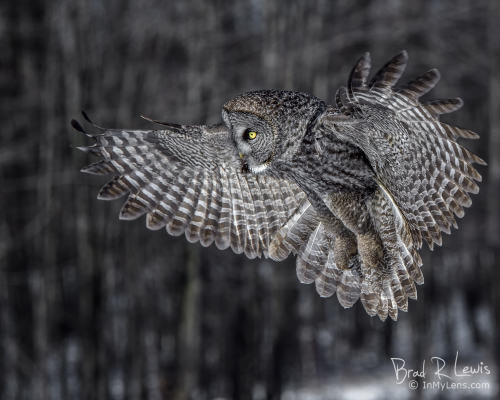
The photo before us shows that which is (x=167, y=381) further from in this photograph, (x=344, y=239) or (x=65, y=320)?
(x=344, y=239)

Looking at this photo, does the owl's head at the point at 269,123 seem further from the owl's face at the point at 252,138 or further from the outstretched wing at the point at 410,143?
the outstretched wing at the point at 410,143

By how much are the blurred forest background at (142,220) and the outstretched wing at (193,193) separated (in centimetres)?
333

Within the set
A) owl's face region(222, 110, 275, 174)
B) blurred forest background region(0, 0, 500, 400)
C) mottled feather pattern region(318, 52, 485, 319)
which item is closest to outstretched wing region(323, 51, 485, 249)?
mottled feather pattern region(318, 52, 485, 319)

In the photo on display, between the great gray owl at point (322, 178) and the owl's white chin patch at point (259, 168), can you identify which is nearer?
the great gray owl at point (322, 178)

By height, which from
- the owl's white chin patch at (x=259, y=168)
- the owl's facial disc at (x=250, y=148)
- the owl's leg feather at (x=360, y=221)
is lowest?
the owl's leg feather at (x=360, y=221)

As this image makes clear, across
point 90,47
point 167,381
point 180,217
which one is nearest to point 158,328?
point 167,381

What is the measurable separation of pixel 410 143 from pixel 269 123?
0.84 m

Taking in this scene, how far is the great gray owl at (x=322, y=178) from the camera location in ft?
13.3

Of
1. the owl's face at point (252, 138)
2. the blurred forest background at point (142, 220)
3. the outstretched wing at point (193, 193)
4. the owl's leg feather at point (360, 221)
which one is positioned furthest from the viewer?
the blurred forest background at point (142, 220)

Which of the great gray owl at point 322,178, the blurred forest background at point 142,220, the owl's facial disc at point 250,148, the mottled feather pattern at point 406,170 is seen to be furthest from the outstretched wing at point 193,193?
the blurred forest background at point 142,220

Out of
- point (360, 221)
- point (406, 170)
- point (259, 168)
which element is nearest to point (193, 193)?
point (259, 168)

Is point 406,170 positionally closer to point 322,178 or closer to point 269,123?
point 322,178

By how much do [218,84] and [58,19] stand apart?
2186mm

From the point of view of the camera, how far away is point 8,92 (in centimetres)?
1170
